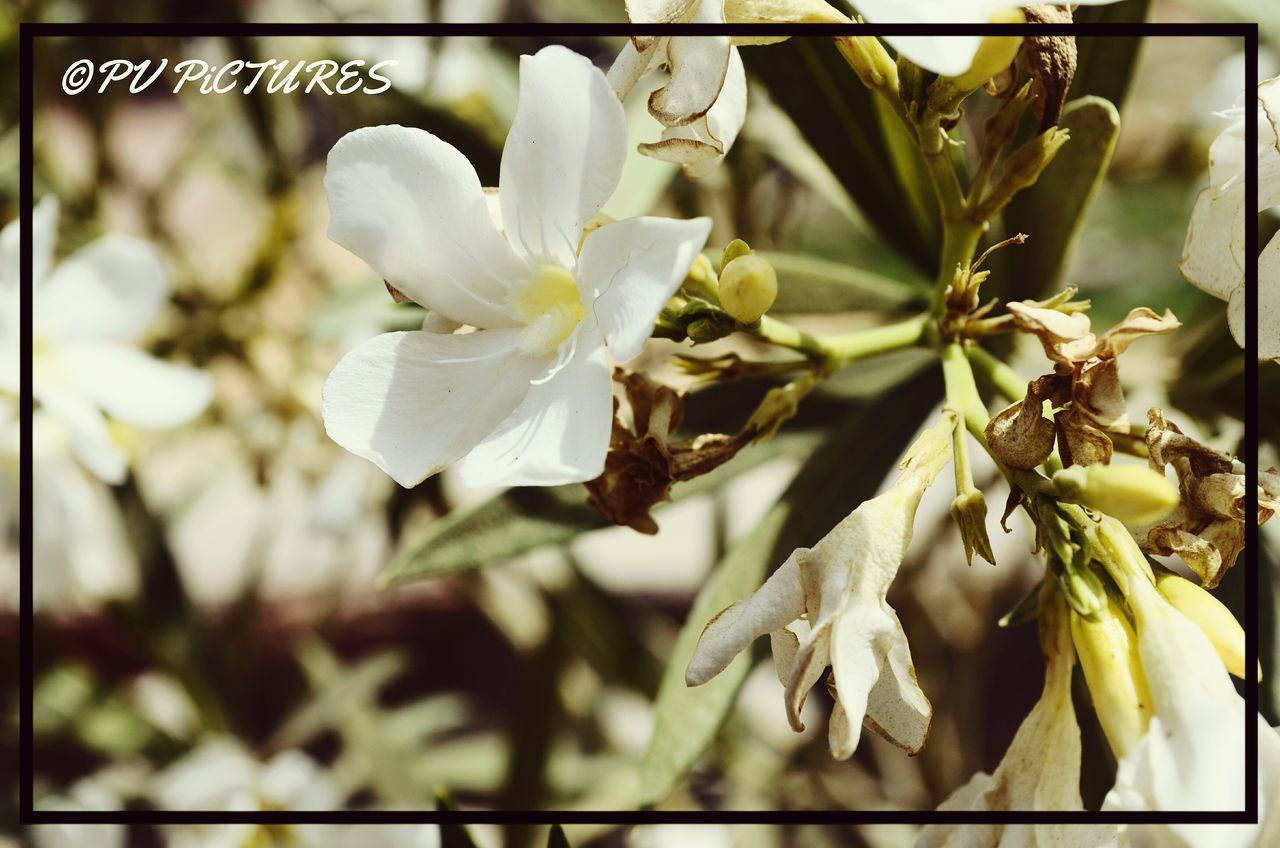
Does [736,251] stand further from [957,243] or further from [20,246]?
[20,246]

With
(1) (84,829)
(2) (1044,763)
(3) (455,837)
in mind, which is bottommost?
(1) (84,829)

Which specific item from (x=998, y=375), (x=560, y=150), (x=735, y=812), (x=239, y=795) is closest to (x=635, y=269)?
(x=560, y=150)

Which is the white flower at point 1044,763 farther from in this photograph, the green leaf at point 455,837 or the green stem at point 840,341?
the green leaf at point 455,837

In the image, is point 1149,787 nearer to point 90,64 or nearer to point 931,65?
point 931,65

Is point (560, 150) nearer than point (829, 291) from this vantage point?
Yes

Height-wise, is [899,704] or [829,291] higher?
[829,291]

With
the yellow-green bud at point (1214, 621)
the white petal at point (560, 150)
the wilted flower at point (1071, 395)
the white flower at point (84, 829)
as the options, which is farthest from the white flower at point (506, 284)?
the white flower at point (84, 829)

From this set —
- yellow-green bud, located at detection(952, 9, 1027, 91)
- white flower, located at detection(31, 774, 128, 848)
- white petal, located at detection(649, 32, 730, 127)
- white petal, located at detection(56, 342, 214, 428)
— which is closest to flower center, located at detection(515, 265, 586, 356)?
white petal, located at detection(649, 32, 730, 127)

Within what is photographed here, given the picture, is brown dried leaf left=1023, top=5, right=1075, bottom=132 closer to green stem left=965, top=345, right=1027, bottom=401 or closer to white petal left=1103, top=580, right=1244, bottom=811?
green stem left=965, top=345, right=1027, bottom=401
